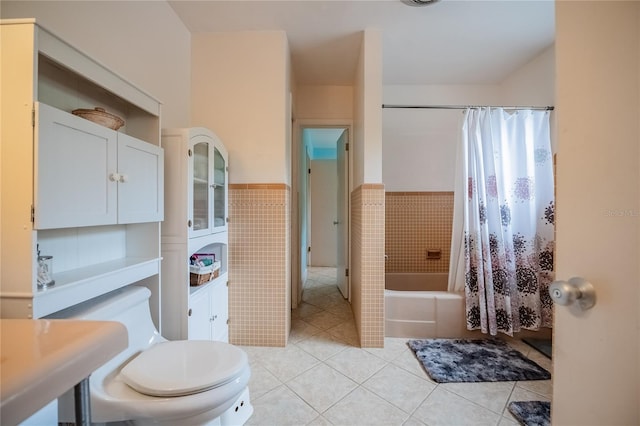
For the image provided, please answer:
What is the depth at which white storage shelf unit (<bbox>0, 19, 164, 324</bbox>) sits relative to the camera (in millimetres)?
726

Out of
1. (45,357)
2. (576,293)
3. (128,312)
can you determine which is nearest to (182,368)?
(128,312)

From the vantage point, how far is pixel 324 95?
112 inches

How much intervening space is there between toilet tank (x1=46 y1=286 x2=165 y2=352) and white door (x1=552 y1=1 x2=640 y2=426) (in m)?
1.32

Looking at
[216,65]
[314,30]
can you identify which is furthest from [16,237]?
[314,30]

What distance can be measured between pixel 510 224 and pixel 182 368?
2403mm

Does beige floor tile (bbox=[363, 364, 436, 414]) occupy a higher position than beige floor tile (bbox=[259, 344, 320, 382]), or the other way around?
beige floor tile (bbox=[259, 344, 320, 382])

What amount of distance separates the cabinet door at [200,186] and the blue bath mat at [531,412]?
2017 mm

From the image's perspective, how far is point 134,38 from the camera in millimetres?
1408

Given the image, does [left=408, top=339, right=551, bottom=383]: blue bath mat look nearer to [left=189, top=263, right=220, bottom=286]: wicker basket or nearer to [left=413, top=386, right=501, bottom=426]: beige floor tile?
[left=413, top=386, right=501, bottom=426]: beige floor tile

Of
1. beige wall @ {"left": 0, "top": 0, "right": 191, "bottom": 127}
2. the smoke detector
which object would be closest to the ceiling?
the smoke detector

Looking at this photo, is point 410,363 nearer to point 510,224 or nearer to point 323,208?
point 510,224

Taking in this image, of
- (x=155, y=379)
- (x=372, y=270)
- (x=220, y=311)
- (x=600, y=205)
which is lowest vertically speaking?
(x=220, y=311)

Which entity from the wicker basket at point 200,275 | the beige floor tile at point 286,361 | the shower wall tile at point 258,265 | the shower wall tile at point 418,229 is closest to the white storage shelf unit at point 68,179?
the wicker basket at point 200,275

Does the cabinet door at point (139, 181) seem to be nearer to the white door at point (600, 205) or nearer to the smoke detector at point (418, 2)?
the white door at point (600, 205)
